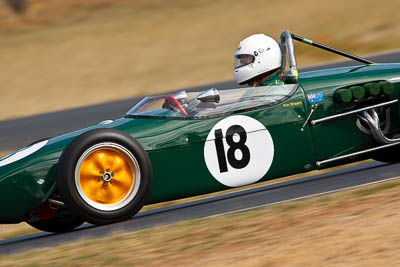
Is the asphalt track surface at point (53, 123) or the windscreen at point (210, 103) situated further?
the asphalt track surface at point (53, 123)

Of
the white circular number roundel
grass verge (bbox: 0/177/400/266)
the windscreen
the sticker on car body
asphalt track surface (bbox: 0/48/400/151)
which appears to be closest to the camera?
grass verge (bbox: 0/177/400/266)

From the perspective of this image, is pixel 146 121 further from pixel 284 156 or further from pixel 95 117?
pixel 95 117

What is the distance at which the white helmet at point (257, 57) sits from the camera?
267 inches

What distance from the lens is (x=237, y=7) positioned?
29.9m

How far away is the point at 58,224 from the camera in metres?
6.18

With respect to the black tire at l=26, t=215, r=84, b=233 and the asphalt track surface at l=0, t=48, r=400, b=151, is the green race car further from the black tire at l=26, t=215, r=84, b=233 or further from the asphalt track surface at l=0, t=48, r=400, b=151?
the asphalt track surface at l=0, t=48, r=400, b=151

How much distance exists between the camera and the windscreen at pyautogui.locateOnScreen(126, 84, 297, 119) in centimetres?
606

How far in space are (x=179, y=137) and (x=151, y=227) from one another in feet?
2.79

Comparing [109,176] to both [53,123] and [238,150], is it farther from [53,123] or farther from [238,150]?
[53,123]

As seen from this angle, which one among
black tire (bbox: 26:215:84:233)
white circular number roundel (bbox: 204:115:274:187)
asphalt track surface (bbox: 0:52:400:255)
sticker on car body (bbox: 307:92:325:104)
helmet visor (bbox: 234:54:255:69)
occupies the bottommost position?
asphalt track surface (bbox: 0:52:400:255)

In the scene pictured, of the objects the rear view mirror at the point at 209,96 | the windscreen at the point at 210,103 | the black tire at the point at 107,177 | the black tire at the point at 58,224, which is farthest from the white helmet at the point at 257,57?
the black tire at the point at 58,224

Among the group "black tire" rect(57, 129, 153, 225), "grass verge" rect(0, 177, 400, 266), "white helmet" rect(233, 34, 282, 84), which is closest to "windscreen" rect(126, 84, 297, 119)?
"white helmet" rect(233, 34, 282, 84)

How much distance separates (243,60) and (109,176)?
2005mm

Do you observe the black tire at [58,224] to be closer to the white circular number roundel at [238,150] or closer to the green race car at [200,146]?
the green race car at [200,146]
